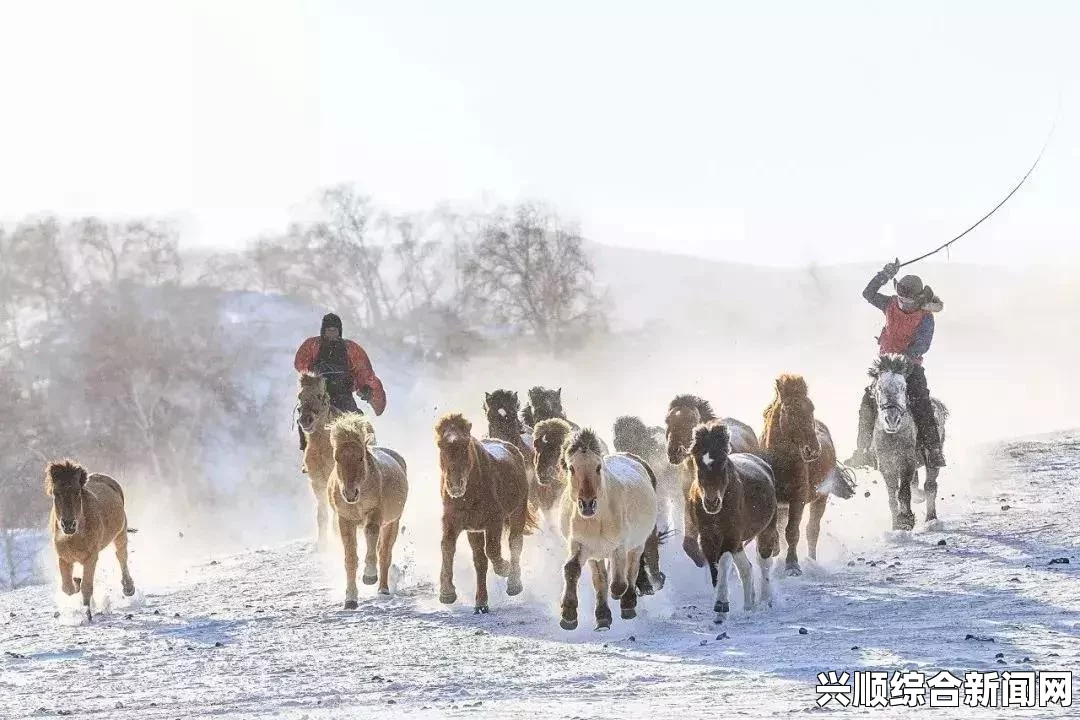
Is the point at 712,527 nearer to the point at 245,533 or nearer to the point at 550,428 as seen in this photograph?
the point at 550,428

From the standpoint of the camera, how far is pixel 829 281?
11738cm

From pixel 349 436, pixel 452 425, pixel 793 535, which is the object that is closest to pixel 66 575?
pixel 349 436

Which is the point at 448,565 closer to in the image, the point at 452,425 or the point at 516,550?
the point at 516,550

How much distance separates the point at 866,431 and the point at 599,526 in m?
6.82

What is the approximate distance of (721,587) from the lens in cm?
1159

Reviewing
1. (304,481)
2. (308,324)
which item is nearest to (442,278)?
(308,324)

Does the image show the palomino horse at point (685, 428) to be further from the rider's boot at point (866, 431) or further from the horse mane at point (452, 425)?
the rider's boot at point (866, 431)

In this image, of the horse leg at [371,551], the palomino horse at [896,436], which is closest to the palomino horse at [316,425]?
the horse leg at [371,551]

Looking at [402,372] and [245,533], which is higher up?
[402,372]

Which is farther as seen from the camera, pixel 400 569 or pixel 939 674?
pixel 400 569

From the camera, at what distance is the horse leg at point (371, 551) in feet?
46.4

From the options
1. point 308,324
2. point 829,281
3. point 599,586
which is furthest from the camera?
point 829,281

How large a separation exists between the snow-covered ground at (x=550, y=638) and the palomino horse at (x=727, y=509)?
0.31 meters

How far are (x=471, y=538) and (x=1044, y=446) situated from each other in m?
13.5
